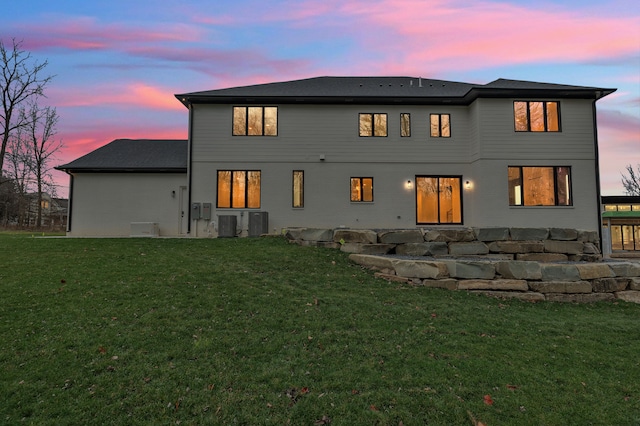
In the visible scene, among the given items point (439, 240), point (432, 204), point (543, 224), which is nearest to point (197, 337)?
point (439, 240)

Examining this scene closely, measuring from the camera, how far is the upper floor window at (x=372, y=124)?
13.5 meters

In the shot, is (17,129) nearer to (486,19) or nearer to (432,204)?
(432,204)

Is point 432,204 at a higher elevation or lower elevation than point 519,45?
lower

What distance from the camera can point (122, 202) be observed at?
542 inches

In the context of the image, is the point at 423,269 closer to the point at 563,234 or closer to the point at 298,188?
the point at 563,234

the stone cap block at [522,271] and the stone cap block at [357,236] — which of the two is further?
the stone cap block at [357,236]

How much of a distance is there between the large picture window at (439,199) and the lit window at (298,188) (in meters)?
4.76

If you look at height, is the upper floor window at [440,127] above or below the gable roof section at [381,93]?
below

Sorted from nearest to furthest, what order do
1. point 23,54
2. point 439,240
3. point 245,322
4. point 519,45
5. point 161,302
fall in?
point 245,322 → point 161,302 → point 439,240 → point 519,45 → point 23,54

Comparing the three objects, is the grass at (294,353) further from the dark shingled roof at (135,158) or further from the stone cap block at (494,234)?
the dark shingled roof at (135,158)

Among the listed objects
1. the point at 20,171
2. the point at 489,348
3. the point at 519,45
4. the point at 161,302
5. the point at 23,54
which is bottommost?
the point at 489,348

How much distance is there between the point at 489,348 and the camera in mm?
4051

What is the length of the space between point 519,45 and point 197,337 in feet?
56.5

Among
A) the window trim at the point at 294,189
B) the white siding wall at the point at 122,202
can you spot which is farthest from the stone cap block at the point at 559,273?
the white siding wall at the point at 122,202
